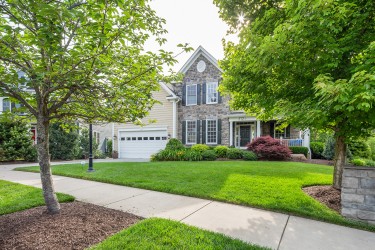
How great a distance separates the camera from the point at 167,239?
114 inches

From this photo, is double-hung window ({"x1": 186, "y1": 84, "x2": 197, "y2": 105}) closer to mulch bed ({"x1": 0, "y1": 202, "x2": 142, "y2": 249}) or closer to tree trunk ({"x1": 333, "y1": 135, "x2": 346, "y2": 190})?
tree trunk ({"x1": 333, "y1": 135, "x2": 346, "y2": 190})

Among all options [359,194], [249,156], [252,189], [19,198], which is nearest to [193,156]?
[249,156]

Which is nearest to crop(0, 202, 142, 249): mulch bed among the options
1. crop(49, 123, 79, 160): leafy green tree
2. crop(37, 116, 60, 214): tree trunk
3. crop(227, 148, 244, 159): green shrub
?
crop(37, 116, 60, 214): tree trunk

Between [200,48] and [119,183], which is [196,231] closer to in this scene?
[119,183]

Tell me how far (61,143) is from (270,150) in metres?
14.0

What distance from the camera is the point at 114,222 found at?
355 centimetres

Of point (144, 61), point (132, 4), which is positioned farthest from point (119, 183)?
point (132, 4)

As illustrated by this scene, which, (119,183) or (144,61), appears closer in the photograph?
(144,61)

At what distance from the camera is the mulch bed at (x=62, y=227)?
282 cm

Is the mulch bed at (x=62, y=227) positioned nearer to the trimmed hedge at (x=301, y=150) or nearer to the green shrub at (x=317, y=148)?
the trimmed hedge at (x=301, y=150)

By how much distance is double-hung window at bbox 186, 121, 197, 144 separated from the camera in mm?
16516

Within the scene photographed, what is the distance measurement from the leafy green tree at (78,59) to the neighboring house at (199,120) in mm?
12226

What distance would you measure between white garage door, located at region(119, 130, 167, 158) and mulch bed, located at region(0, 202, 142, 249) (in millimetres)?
12818

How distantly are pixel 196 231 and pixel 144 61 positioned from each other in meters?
2.80
